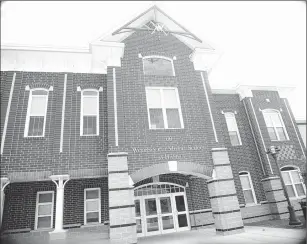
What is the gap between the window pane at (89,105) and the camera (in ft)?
36.4

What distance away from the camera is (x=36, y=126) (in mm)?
10305

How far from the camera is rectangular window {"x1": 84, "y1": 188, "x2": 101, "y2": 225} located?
10781mm

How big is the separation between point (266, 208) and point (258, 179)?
1.72 metres

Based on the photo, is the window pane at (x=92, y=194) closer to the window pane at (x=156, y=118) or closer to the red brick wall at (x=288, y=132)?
the window pane at (x=156, y=118)

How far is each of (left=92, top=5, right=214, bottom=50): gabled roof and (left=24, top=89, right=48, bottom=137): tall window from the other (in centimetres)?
469

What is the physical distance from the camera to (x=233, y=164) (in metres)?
13.9

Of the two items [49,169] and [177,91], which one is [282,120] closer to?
[177,91]

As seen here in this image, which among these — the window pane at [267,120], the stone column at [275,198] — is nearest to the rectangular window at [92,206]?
the stone column at [275,198]

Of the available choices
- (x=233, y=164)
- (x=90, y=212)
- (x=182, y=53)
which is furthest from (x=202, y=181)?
(x=182, y=53)

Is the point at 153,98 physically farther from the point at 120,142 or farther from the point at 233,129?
the point at 233,129

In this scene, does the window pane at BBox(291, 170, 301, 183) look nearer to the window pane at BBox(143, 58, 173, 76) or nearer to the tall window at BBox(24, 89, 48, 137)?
the window pane at BBox(143, 58, 173, 76)

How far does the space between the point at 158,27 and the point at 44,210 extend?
36.2 feet

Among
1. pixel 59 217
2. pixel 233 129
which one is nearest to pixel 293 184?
pixel 233 129

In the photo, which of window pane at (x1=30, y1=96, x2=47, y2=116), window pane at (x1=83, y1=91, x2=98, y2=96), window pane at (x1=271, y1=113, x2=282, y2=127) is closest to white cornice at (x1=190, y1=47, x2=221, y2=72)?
window pane at (x1=83, y1=91, x2=98, y2=96)
